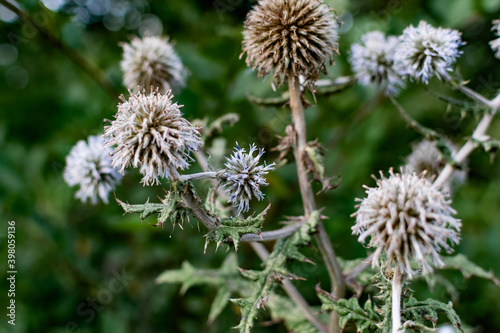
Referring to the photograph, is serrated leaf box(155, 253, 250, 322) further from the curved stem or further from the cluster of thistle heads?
the curved stem

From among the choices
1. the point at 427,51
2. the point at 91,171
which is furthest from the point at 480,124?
the point at 91,171

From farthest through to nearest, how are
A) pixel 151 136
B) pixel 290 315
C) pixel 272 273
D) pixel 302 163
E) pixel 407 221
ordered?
pixel 290 315 < pixel 302 163 < pixel 272 273 < pixel 151 136 < pixel 407 221

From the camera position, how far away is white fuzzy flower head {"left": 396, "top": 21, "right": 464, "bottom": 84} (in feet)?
7.36

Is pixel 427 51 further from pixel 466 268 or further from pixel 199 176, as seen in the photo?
pixel 199 176

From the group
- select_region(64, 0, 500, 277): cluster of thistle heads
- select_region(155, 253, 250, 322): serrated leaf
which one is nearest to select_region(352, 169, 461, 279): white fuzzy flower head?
select_region(64, 0, 500, 277): cluster of thistle heads

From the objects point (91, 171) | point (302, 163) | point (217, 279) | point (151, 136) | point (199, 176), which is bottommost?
point (217, 279)

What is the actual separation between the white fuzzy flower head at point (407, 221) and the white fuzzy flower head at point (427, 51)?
3.11 ft

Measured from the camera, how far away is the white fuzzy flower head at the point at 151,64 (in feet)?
9.39

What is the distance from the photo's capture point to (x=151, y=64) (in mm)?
2861

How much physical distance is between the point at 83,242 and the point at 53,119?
1.39 metres

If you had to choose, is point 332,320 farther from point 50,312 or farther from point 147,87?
point 50,312

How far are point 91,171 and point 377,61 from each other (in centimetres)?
199

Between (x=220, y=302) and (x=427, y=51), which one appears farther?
(x=220, y=302)

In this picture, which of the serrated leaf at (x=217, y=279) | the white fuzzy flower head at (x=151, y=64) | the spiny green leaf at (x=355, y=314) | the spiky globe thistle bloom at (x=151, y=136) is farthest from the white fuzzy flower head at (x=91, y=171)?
the spiny green leaf at (x=355, y=314)
